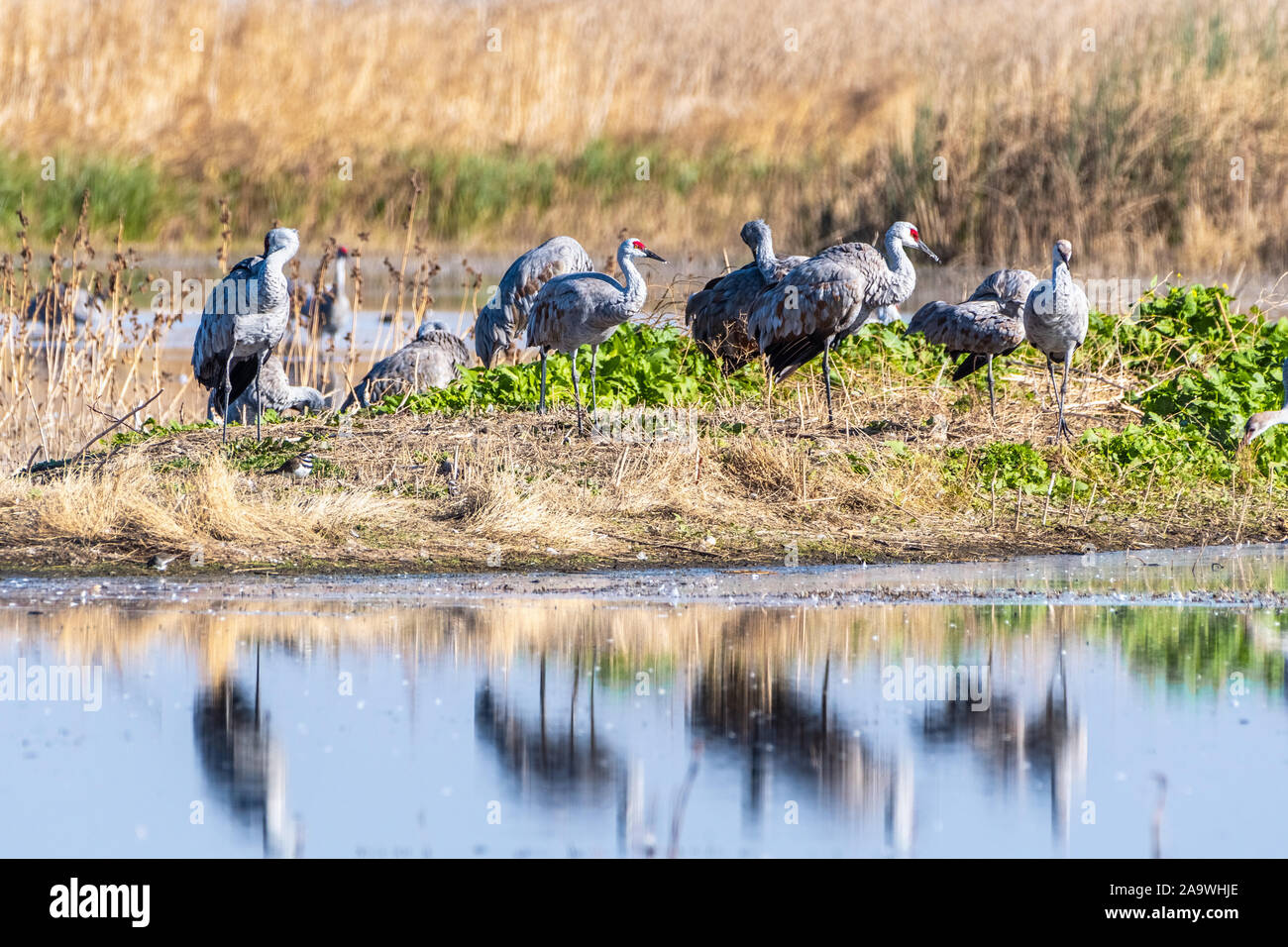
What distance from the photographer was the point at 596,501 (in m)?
11.0

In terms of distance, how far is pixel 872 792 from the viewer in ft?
19.5

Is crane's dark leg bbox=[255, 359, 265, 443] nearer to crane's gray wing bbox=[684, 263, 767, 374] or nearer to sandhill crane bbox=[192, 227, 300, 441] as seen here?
sandhill crane bbox=[192, 227, 300, 441]

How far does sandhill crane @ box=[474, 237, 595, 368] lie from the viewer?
47.4 feet

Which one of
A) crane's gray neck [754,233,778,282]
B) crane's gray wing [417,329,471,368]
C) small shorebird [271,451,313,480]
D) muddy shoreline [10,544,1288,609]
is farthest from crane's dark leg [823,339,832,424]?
small shorebird [271,451,313,480]

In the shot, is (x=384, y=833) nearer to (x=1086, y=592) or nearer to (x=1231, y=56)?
(x=1086, y=592)

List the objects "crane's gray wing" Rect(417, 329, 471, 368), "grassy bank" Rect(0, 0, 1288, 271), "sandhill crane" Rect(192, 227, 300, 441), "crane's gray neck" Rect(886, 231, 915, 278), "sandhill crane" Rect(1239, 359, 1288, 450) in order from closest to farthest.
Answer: "sandhill crane" Rect(1239, 359, 1288, 450)
"sandhill crane" Rect(192, 227, 300, 441)
"crane's gray neck" Rect(886, 231, 915, 278)
"crane's gray wing" Rect(417, 329, 471, 368)
"grassy bank" Rect(0, 0, 1288, 271)

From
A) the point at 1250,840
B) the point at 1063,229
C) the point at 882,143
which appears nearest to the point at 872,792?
the point at 1250,840

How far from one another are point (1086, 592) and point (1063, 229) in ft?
47.4

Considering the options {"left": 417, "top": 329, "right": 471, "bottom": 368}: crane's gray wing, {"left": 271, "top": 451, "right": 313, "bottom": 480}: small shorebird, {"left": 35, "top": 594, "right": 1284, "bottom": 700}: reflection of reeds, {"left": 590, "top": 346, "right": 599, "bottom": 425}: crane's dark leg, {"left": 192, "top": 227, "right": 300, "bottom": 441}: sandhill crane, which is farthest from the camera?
{"left": 417, "top": 329, "right": 471, "bottom": 368}: crane's gray wing

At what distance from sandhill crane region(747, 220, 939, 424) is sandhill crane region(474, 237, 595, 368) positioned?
2.11m

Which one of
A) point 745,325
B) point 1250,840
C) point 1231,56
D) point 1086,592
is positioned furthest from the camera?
point 1231,56

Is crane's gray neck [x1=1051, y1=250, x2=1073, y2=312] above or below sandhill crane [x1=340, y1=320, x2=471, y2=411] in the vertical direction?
above

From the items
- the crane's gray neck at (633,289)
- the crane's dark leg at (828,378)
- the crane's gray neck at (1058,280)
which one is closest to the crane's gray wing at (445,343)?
the crane's gray neck at (633,289)

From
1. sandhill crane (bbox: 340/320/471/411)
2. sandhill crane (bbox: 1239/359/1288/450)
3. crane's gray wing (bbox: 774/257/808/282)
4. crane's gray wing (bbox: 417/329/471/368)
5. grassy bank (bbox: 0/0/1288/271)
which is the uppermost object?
grassy bank (bbox: 0/0/1288/271)
